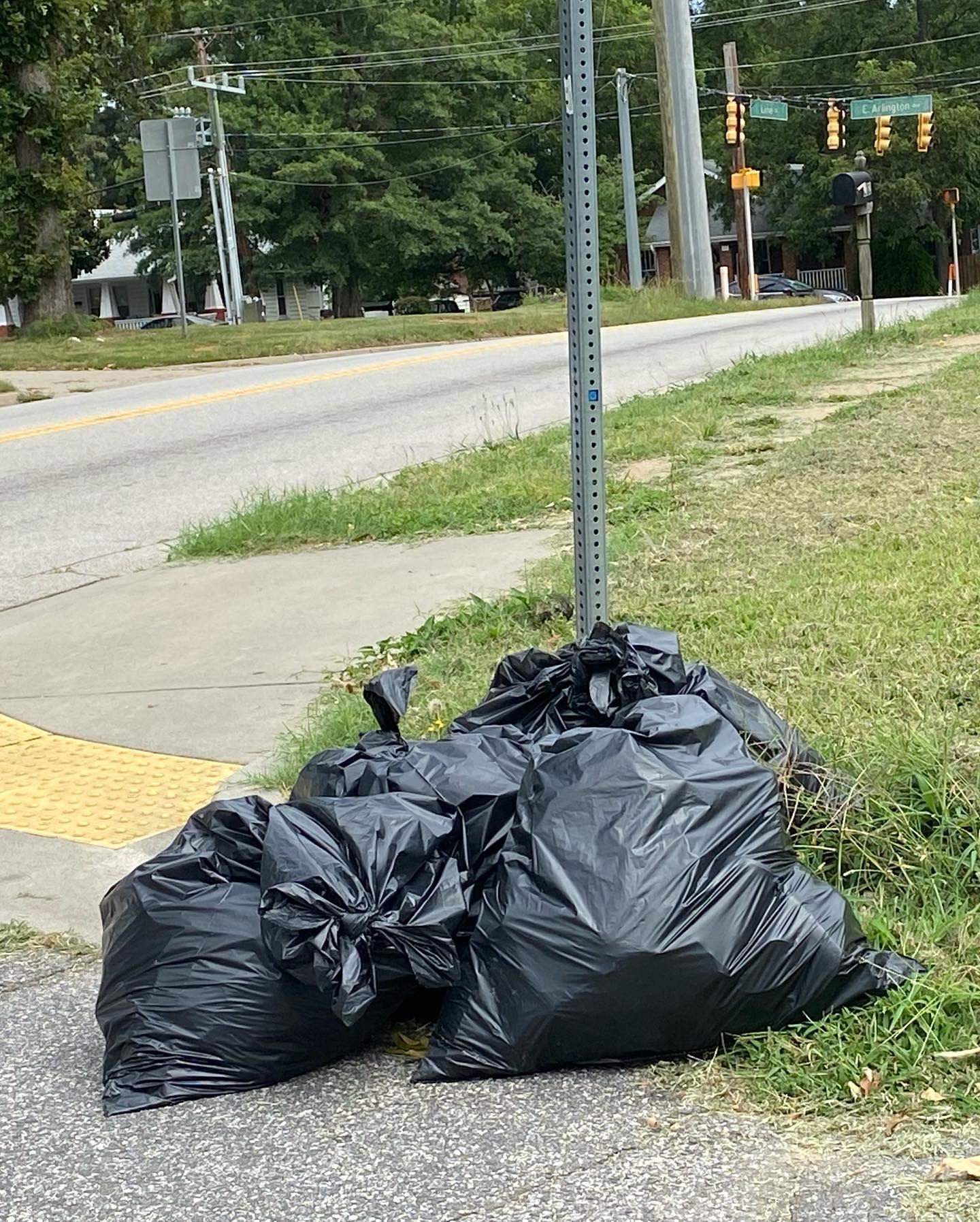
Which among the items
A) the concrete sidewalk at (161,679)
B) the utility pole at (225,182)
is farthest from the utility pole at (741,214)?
the concrete sidewalk at (161,679)

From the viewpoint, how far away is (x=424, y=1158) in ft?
8.34

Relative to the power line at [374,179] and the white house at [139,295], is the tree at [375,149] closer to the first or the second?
the power line at [374,179]

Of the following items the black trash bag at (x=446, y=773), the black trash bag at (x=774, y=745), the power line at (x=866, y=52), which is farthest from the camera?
the power line at (x=866, y=52)

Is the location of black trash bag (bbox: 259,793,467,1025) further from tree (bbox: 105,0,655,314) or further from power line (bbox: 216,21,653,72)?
power line (bbox: 216,21,653,72)

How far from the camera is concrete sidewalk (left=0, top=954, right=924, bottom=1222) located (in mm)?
2373

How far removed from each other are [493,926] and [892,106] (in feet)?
101

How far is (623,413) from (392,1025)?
825 cm

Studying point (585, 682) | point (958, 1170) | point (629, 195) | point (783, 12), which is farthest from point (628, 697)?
point (783, 12)

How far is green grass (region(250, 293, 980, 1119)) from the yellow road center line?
273 inches

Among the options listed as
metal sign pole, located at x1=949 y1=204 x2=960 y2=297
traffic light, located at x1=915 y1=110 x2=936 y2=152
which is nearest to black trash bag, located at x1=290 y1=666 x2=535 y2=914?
traffic light, located at x1=915 y1=110 x2=936 y2=152

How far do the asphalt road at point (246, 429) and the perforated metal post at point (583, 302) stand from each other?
14.4ft

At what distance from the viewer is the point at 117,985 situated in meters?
2.94

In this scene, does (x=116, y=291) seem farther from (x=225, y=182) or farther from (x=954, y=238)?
(x=954, y=238)

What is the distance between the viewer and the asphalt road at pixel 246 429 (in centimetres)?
885
